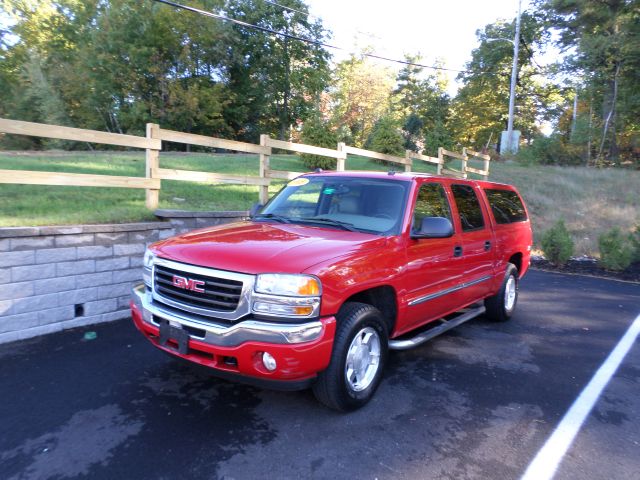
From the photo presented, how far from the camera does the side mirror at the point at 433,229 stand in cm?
388

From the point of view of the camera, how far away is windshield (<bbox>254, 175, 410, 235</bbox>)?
4012 mm

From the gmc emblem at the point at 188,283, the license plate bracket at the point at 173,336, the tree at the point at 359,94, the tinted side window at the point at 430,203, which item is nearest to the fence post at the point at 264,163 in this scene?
the tinted side window at the point at 430,203

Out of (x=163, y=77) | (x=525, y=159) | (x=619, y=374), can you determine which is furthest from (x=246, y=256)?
(x=525, y=159)

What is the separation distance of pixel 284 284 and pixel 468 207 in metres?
2.96

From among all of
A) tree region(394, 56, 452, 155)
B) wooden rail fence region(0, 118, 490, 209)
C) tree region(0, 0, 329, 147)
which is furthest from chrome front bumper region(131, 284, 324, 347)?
tree region(394, 56, 452, 155)

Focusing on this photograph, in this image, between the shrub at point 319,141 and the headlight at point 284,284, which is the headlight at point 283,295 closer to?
the headlight at point 284,284

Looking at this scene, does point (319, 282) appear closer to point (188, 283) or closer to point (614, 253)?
point (188, 283)

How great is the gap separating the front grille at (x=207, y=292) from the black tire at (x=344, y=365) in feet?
2.55

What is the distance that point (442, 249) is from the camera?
4363mm

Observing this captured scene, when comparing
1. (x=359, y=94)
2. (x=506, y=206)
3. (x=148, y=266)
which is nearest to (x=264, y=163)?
(x=506, y=206)

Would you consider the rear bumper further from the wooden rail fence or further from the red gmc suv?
Result: the wooden rail fence

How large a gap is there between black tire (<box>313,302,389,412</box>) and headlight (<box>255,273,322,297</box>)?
1.44 feet

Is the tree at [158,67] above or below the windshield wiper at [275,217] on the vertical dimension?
above

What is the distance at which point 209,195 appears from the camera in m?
8.55
